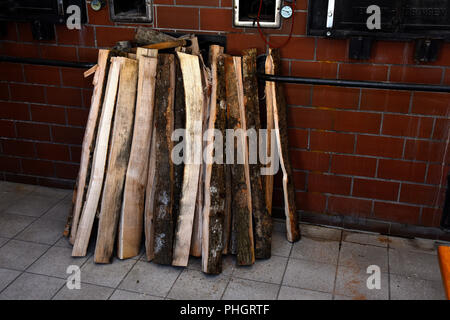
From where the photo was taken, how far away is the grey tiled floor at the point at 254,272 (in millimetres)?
3045

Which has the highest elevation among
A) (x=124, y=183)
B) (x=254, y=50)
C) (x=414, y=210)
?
(x=254, y=50)

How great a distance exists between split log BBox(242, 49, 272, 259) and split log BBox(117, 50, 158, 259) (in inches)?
25.5

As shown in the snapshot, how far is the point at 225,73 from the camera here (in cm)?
328

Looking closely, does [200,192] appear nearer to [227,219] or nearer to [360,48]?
[227,219]

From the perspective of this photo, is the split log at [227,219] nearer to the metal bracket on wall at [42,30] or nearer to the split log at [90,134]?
the split log at [90,134]

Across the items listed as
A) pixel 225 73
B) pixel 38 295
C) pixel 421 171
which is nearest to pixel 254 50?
pixel 225 73

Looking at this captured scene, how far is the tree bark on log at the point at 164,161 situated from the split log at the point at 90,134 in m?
0.40

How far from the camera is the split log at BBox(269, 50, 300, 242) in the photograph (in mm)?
3412

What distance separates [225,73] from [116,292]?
61.5 inches

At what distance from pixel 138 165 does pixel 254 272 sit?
1.06 metres

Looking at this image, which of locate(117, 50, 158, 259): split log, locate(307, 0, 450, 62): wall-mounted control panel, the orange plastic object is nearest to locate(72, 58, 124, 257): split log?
locate(117, 50, 158, 259): split log

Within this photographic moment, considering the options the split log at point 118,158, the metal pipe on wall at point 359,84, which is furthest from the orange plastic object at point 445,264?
the split log at point 118,158

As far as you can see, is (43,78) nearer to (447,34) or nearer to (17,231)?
(17,231)
